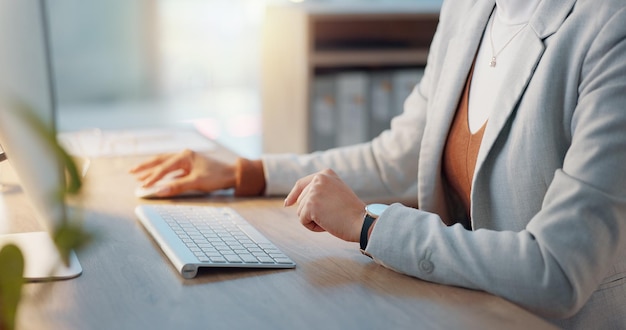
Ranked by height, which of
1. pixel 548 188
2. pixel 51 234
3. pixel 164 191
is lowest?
pixel 164 191

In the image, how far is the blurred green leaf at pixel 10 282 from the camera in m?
0.56

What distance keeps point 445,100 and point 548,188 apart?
356 mm

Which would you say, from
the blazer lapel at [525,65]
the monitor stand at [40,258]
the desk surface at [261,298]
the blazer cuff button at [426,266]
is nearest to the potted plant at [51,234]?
the desk surface at [261,298]

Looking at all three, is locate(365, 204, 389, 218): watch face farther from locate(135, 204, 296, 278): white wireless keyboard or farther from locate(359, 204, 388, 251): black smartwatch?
locate(135, 204, 296, 278): white wireless keyboard

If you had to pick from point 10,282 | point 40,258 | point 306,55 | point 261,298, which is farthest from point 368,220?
point 306,55

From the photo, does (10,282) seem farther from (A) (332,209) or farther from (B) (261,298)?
(A) (332,209)

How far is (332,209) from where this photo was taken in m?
1.14

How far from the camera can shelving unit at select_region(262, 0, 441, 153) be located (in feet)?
10.0

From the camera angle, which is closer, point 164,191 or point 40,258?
point 40,258

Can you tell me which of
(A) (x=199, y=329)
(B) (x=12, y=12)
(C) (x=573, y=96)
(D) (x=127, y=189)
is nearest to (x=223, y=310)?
(A) (x=199, y=329)

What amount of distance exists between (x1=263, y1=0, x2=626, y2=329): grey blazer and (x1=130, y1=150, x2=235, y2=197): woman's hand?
412mm

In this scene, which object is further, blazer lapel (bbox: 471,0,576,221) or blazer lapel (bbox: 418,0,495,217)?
blazer lapel (bbox: 418,0,495,217)

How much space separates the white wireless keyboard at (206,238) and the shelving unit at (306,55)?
1701mm

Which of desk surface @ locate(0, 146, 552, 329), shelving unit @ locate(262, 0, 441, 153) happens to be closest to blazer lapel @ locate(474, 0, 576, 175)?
desk surface @ locate(0, 146, 552, 329)
